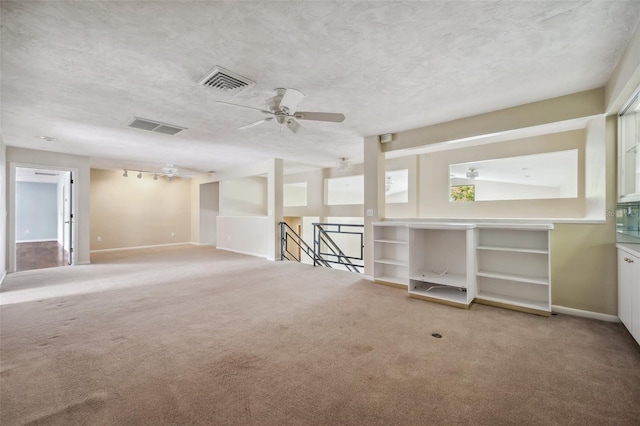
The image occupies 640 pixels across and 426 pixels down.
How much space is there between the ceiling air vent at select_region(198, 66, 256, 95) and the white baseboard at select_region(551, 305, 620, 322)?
437 centimetres

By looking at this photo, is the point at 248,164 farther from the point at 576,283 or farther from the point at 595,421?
the point at 595,421

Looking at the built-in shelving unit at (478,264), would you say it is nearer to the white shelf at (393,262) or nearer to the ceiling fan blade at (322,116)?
the white shelf at (393,262)

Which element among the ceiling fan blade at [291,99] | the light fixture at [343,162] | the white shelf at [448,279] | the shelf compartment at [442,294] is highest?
the light fixture at [343,162]

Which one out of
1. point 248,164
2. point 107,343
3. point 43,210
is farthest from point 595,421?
point 43,210

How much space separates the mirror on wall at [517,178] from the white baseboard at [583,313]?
2140mm

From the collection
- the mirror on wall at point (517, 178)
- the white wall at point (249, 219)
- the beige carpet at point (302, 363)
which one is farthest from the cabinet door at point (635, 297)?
the white wall at point (249, 219)

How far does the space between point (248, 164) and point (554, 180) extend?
684cm

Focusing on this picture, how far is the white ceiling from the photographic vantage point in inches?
72.4

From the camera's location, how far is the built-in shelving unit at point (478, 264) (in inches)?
134

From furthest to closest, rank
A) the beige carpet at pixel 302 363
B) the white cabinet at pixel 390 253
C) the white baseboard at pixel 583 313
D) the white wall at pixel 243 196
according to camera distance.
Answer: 1. the white wall at pixel 243 196
2. the white cabinet at pixel 390 253
3. the white baseboard at pixel 583 313
4. the beige carpet at pixel 302 363

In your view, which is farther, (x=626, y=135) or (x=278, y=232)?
(x=278, y=232)

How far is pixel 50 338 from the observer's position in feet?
8.45

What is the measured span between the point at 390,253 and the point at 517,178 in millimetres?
3027

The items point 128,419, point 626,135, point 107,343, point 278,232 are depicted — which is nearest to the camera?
point 128,419
